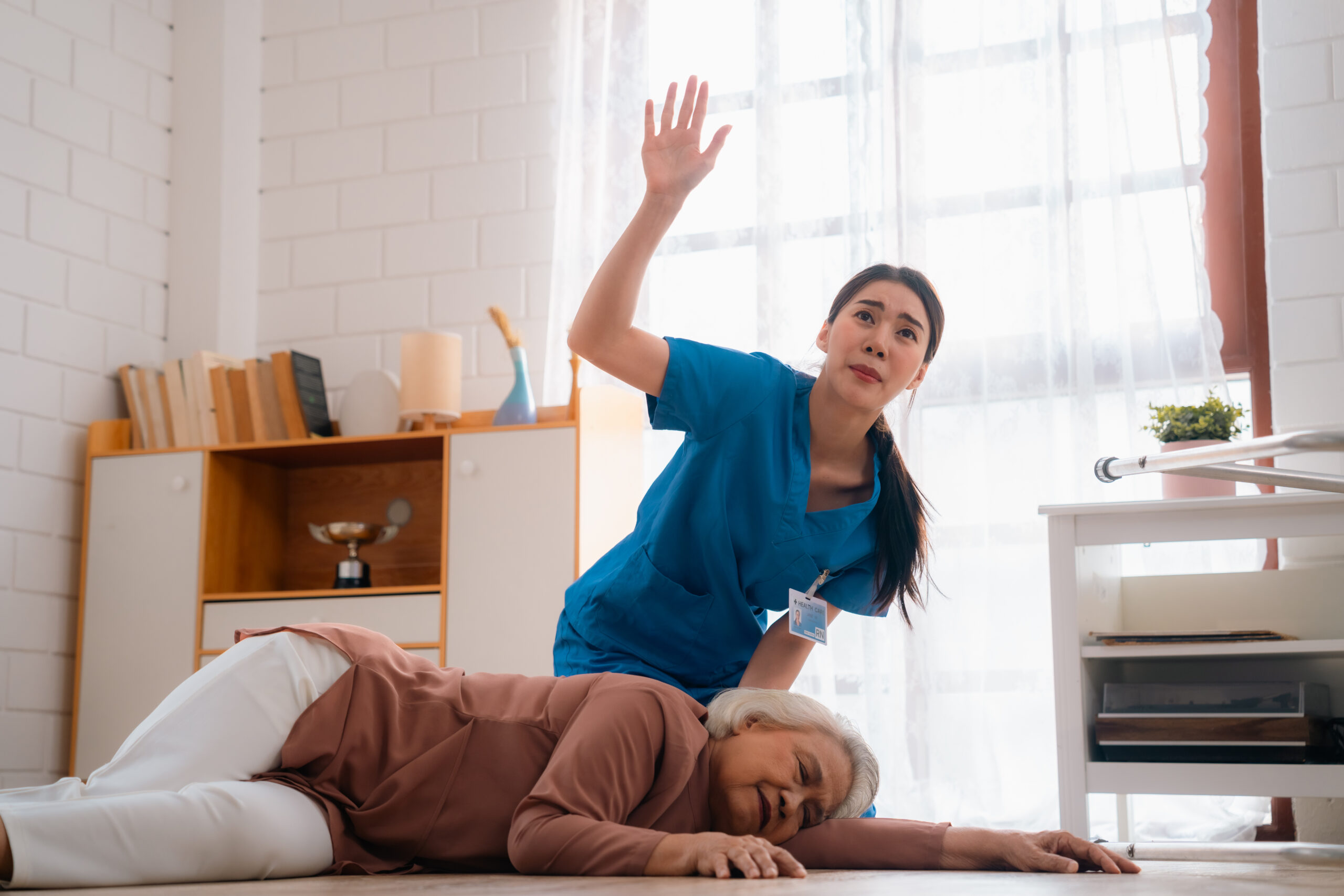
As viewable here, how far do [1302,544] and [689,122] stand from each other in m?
1.70

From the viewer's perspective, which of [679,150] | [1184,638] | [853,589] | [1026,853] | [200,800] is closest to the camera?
[200,800]

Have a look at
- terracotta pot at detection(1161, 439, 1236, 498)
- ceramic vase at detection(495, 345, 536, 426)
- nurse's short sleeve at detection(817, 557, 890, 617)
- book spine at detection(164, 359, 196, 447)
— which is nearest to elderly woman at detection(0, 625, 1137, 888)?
nurse's short sleeve at detection(817, 557, 890, 617)

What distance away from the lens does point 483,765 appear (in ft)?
5.38

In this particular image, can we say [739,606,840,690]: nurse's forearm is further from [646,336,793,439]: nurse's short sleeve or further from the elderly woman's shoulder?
the elderly woman's shoulder

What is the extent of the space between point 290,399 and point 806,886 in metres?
2.55

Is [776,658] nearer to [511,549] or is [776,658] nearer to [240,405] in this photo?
[511,549]

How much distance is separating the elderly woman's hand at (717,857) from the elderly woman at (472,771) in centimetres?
12

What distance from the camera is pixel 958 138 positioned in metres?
3.20

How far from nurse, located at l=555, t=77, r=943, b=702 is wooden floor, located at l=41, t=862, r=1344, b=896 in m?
0.66

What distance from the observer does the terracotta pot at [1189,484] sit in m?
2.51

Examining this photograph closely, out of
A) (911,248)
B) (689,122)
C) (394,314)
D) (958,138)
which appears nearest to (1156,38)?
(958,138)

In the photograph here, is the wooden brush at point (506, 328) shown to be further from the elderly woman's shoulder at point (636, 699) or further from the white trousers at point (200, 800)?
the elderly woman's shoulder at point (636, 699)

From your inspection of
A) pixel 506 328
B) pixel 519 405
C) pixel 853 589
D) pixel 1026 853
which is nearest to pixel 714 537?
pixel 853 589

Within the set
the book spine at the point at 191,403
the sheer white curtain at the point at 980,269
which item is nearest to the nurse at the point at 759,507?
the sheer white curtain at the point at 980,269
